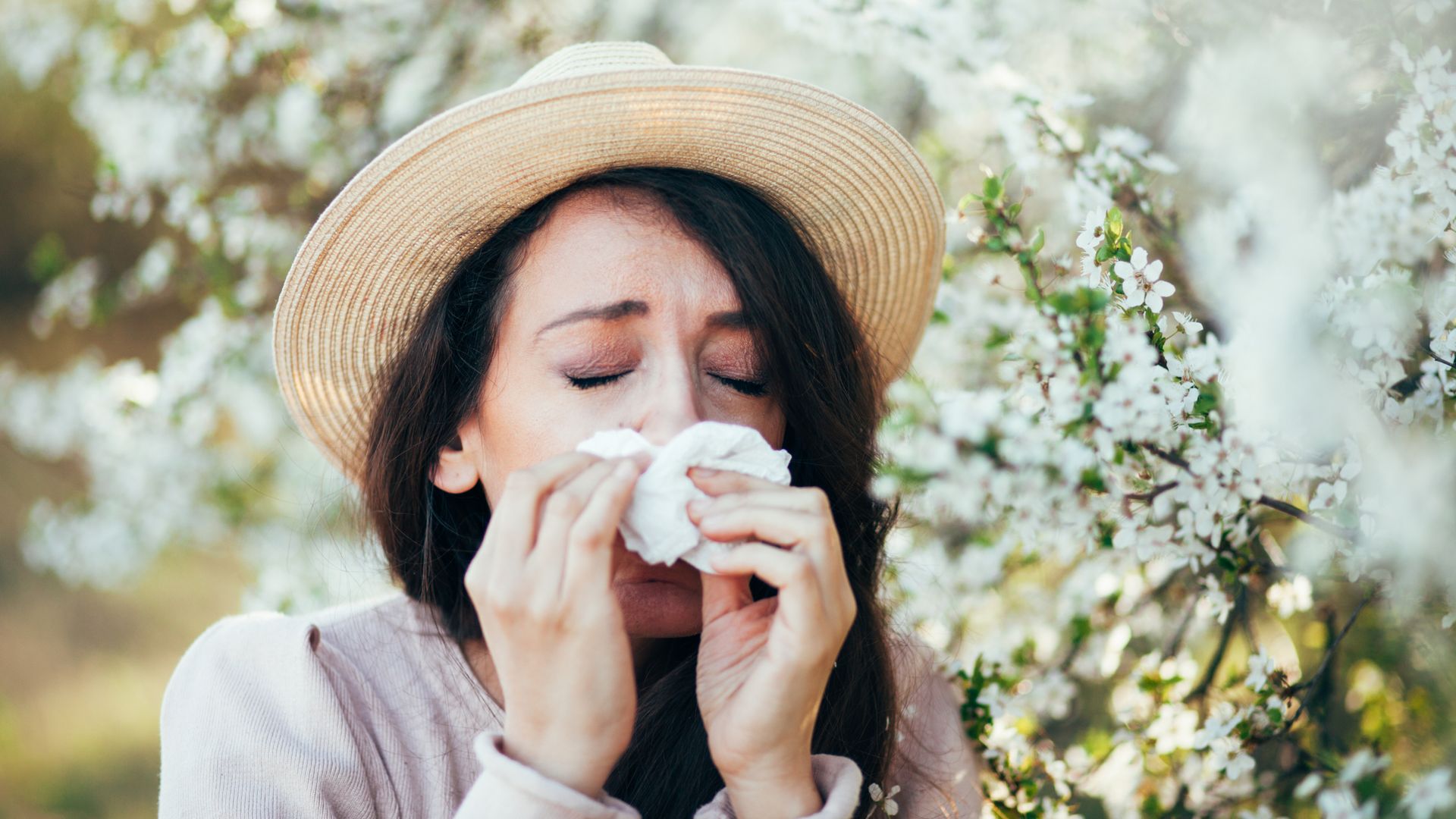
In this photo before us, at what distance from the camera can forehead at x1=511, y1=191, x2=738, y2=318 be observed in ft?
5.04

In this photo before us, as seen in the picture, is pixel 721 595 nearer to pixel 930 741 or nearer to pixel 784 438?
pixel 784 438

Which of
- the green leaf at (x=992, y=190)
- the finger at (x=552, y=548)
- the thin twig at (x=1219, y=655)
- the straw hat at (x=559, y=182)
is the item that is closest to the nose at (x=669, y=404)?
the finger at (x=552, y=548)

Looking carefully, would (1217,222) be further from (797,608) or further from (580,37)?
(580,37)

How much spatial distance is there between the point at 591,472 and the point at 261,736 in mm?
751

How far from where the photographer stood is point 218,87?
10.5ft

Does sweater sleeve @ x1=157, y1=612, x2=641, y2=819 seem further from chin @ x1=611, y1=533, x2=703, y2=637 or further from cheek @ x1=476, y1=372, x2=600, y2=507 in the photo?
cheek @ x1=476, y1=372, x2=600, y2=507

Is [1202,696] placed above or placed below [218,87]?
below

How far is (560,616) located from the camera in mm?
1233

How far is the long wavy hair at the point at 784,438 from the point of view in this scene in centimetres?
167

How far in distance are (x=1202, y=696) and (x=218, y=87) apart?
323 centimetres

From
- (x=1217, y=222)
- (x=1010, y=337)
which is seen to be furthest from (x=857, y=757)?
(x=1217, y=222)

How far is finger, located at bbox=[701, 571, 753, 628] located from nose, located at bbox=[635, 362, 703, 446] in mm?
227

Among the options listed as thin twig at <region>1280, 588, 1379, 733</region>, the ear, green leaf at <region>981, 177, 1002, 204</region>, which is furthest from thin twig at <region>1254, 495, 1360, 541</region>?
the ear

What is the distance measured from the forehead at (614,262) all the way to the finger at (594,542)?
15.3 inches
